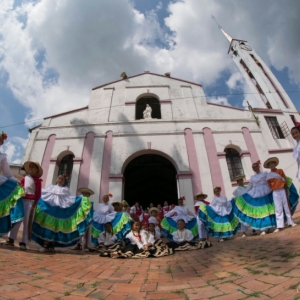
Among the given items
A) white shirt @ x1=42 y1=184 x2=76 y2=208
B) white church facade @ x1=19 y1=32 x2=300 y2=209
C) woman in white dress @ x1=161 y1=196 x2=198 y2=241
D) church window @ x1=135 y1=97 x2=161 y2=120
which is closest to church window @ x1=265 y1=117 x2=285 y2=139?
white church facade @ x1=19 y1=32 x2=300 y2=209

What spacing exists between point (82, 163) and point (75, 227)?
6021 millimetres

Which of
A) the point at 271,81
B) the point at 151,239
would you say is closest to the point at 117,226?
the point at 151,239

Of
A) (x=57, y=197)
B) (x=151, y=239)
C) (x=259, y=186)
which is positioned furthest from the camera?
(x=259, y=186)

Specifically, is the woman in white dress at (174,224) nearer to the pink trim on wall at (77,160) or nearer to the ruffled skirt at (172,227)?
the ruffled skirt at (172,227)

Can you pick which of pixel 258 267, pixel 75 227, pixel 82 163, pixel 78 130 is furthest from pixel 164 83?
pixel 258 267

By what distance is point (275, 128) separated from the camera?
12055 mm

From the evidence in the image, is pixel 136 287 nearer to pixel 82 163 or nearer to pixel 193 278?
pixel 193 278

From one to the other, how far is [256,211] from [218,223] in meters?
1.11

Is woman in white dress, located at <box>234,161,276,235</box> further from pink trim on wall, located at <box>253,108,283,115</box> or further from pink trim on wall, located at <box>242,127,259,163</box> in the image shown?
pink trim on wall, located at <box>253,108,283,115</box>

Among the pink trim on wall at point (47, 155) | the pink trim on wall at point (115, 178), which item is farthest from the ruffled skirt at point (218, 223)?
the pink trim on wall at point (47, 155)

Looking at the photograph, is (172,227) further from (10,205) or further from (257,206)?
(10,205)

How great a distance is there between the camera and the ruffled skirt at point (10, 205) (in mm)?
4211

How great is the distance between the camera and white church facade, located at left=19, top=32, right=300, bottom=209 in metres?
10.2

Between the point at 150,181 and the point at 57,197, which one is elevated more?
the point at 150,181
